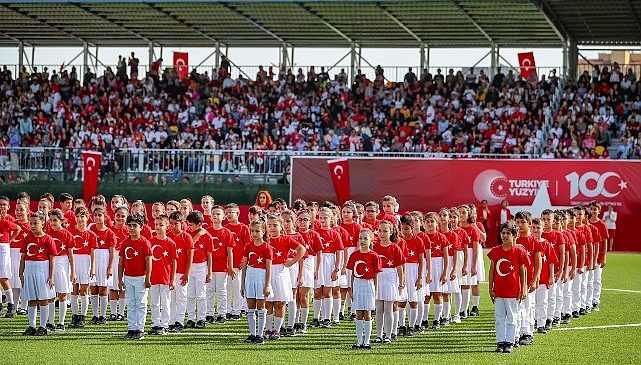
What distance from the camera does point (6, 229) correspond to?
67.4ft

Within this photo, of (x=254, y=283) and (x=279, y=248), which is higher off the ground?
(x=279, y=248)

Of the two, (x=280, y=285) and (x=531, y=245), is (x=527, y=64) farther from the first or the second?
(x=280, y=285)

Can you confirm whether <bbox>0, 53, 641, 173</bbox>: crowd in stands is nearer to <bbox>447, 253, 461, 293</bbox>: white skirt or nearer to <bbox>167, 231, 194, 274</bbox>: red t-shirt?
<bbox>447, 253, 461, 293</bbox>: white skirt

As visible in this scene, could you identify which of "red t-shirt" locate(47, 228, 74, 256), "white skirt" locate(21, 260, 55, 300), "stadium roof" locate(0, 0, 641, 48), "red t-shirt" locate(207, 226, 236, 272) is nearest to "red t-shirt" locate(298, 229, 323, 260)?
"red t-shirt" locate(207, 226, 236, 272)

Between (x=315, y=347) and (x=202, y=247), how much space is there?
118 inches

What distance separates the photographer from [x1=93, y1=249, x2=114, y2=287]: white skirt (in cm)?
1978

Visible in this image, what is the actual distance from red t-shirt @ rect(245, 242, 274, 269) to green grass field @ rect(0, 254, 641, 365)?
3.68 ft

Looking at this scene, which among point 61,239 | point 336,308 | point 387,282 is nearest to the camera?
point 387,282

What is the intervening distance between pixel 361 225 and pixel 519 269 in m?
4.72

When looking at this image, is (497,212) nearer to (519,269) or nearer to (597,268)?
(597,268)

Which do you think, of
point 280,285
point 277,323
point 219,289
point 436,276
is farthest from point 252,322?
point 436,276

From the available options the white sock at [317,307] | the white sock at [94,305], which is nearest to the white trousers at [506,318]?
the white sock at [317,307]

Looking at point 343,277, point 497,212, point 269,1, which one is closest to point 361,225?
point 343,277

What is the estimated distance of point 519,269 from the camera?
1667cm
